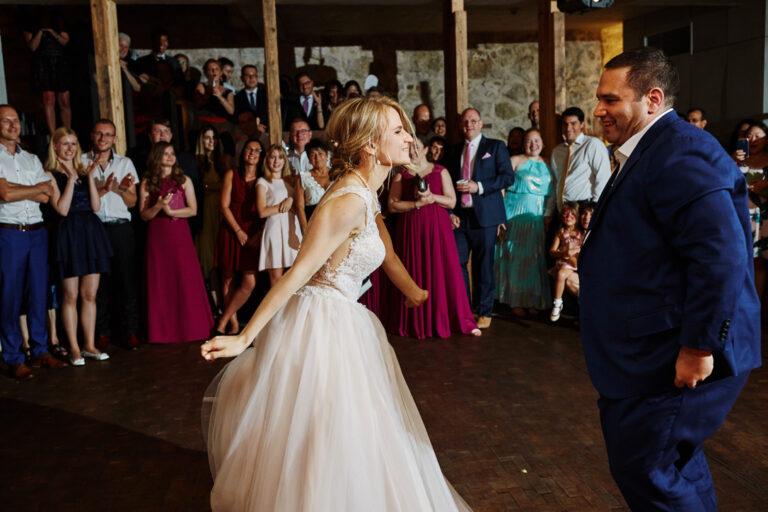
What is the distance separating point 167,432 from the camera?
346 cm

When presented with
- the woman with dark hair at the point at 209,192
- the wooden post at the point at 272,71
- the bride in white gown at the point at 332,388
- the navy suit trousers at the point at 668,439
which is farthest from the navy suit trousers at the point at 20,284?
the navy suit trousers at the point at 668,439

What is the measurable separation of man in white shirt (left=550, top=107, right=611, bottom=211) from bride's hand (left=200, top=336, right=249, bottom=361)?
4.34m

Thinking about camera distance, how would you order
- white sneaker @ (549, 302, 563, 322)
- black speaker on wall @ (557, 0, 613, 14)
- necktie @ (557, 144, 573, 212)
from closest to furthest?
1. white sneaker @ (549, 302, 563, 322)
2. necktie @ (557, 144, 573, 212)
3. black speaker on wall @ (557, 0, 613, 14)

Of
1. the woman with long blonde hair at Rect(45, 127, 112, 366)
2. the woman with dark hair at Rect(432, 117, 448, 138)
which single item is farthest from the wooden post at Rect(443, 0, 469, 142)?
the woman with long blonde hair at Rect(45, 127, 112, 366)

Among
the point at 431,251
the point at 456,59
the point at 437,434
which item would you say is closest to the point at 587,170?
the point at 431,251

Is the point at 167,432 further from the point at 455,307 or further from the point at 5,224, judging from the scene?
the point at 455,307

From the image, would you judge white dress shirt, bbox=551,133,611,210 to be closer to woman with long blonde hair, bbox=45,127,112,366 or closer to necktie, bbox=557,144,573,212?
necktie, bbox=557,144,573,212

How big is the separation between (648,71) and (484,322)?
3932 mm

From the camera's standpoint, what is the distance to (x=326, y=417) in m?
2.01

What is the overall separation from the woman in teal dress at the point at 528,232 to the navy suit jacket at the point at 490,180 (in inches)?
10.2

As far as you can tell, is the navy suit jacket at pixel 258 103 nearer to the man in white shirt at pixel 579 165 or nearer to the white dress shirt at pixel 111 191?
the white dress shirt at pixel 111 191

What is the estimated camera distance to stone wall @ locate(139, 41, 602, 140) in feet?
31.0

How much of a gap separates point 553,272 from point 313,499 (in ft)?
13.4

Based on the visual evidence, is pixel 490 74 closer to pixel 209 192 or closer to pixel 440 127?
pixel 440 127
